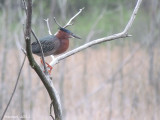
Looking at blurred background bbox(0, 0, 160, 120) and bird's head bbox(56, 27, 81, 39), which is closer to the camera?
bird's head bbox(56, 27, 81, 39)

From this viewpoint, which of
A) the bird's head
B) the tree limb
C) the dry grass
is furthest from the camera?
the dry grass

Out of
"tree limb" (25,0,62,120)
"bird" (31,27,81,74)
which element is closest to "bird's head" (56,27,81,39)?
"bird" (31,27,81,74)

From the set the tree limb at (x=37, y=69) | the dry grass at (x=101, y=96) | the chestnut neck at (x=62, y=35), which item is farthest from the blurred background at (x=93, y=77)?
the tree limb at (x=37, y=69)

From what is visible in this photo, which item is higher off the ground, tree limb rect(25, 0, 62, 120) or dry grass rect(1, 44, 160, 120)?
tree limb rect(25, 0, 62, 120)

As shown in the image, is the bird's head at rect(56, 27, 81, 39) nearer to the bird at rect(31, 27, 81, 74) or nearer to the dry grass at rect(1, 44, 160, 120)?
the bird at rect(31, 27, 81, 74)

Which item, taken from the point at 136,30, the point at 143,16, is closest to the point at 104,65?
the point at 136,30

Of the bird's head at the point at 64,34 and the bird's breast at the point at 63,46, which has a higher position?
the bird's head at the point at 64,34

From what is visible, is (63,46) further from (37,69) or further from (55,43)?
(37,69)

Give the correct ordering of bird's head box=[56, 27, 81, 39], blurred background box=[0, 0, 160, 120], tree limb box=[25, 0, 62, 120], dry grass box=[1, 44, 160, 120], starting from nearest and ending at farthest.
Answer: tree limb box=[25, 0, 62, 120], bird's head box=[56, 27, 81, 39], blurred background box=[0, 0, 160, 120], dry grass box=[1, 44, 160, 120]

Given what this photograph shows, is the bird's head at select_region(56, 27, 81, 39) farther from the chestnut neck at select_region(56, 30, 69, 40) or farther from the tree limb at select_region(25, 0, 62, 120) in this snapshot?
the tree limb at select_region(25, 0, 62, 120)

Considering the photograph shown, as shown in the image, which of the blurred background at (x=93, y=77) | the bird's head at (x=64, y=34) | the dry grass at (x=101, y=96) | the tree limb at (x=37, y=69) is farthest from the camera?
the dry grass at (x=101, y=96)

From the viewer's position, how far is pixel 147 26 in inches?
381

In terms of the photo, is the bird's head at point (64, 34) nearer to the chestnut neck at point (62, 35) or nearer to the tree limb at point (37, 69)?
the chestnut neck at point (62, 35)

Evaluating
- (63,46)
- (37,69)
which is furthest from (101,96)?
(37,69)
